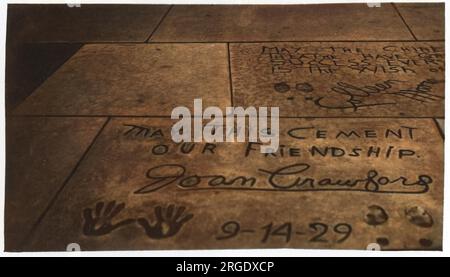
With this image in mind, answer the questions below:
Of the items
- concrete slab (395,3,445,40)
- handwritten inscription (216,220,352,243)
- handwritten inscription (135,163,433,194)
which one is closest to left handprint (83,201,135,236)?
handwritten inscription (135,163,433,194)

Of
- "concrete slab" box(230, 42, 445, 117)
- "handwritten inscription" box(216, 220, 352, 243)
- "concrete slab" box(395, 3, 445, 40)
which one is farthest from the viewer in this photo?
"concrete slab" box(395, 3, 445, 40)

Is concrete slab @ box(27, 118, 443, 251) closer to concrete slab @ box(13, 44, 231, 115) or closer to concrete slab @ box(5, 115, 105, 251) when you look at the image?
concrete slab @ box(5, 115, 105, 251)

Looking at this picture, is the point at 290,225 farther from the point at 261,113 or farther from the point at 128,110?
the point at 128,110

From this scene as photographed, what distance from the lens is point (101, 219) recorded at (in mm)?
1885

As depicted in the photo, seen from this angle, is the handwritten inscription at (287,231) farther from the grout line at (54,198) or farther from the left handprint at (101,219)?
the grout line at (54,198)

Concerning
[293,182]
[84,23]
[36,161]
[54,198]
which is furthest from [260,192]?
[84,23]

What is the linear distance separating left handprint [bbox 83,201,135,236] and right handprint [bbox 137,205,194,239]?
80mm

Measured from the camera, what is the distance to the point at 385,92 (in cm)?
260

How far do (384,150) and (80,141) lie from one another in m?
1.34

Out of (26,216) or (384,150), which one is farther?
(384,150)

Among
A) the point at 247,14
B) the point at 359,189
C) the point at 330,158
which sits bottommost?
the point at 359,189

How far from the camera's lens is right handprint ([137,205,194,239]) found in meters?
1.82

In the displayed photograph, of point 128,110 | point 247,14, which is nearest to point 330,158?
point 128,110

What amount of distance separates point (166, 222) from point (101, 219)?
0.25m
